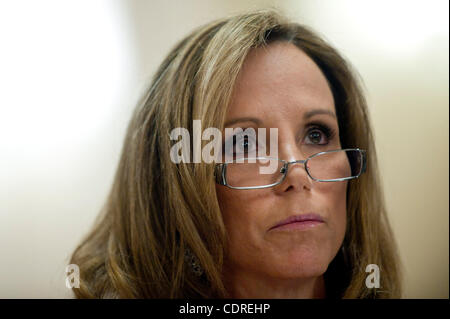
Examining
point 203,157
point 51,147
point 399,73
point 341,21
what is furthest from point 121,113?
point 399,73

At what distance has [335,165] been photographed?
71 centimetres

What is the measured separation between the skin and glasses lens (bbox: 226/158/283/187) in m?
0.01

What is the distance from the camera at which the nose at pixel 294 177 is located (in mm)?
635

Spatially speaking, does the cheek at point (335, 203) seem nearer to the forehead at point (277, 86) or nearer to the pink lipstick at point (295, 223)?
the pink lipstick at point (295, 223)

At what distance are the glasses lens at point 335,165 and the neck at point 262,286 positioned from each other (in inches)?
8.8

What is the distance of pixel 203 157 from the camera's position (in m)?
0.65

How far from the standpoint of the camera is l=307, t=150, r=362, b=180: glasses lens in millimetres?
684

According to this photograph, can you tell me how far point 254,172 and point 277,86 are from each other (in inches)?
6.5

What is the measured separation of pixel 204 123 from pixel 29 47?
37 centimetres

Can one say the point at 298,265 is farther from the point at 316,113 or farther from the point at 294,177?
the point at 316,113

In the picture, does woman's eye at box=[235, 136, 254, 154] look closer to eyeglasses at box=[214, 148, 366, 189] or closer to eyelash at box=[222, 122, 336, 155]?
eyeglasses at box=[214, 148, 366, 189]

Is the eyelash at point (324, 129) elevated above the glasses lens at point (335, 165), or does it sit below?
above

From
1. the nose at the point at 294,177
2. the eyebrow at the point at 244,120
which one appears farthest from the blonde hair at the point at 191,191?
the nose at the point at 294,177

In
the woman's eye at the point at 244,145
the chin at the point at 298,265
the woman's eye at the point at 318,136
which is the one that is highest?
the woman's eye at the point at 318,136
